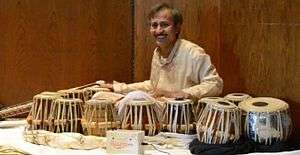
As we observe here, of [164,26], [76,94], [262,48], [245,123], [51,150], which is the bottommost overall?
[51,150]

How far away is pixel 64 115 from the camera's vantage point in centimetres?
265

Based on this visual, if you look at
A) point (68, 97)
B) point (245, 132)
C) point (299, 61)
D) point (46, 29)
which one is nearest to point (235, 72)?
point (299, 61)

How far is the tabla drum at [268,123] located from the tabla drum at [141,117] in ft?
1.42

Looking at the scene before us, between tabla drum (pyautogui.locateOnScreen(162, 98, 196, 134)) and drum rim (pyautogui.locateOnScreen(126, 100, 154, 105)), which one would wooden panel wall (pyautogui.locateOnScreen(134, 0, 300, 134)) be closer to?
tabla drum (pyautogui.locateOnScreen(162, 98, 196, 134))

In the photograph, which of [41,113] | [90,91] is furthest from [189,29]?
[41,113]

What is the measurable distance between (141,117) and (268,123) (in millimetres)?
588

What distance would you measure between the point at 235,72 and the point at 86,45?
3.65ft

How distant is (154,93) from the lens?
288 centimetres

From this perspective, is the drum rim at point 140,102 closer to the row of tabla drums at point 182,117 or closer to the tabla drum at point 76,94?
the row of tabla drums at point 182,117

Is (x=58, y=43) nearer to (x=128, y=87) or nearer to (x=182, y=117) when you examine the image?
(x=128, y=87)

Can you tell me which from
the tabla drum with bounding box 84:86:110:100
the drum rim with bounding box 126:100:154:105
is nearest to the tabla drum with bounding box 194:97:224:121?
the drum rim with bounding box 126:100:154:105

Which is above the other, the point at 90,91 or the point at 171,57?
the point at 171,57

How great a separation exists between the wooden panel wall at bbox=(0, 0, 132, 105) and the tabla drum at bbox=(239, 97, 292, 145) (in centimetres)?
151

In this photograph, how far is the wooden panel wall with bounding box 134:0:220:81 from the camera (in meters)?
3.34
